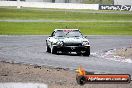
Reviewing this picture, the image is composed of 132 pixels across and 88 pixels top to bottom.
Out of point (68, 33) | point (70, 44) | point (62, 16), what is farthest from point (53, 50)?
point (62, 16)

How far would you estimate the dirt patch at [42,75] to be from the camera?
1238 cm

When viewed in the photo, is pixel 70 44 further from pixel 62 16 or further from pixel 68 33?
pixel 62 16

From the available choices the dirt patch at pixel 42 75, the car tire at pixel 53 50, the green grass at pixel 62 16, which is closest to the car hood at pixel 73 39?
the car tire at pixel 53 50

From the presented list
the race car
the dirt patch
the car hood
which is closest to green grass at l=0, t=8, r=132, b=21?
the race car

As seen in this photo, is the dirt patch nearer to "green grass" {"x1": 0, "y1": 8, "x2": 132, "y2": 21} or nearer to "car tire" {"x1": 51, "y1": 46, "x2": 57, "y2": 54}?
"car tire" {"x1": 51, "y1": 46, "x2": 57, "y2": 54}

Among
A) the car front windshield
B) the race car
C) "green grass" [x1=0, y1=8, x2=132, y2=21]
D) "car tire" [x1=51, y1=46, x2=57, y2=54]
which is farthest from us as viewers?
"green grass" [x1=0, y1=8, x2=132, y2=21]

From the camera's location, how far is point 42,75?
14648 mm

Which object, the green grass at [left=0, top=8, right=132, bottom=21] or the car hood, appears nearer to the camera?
the car hood

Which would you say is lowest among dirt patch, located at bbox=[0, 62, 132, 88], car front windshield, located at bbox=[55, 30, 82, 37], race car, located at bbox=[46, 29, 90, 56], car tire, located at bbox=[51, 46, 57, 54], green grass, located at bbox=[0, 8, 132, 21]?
green grass, located at bbox=[0, 8, 132, 21]

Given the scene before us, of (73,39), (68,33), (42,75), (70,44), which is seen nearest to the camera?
(42,75)

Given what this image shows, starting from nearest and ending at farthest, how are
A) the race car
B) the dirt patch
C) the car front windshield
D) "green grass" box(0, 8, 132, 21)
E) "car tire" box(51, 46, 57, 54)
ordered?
the dirt patch → the race car → "car tire" box(51, 46, 57, 54) → the car front windshield → "green grass" box(0, 8, 132, 21)

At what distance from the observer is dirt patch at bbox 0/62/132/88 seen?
40.6ft

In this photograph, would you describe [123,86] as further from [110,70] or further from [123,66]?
[123,66]

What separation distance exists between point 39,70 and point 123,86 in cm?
438
